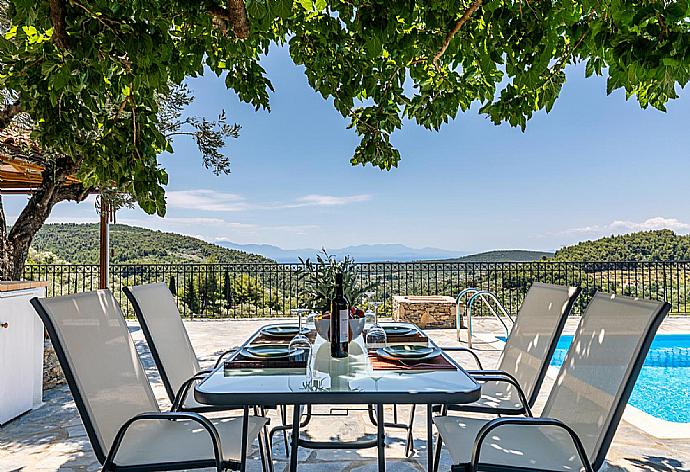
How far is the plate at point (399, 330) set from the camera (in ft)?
10.8

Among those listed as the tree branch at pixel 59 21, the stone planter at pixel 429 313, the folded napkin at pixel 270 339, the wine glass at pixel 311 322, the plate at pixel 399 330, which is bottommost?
the stone planter at pixel 429 313

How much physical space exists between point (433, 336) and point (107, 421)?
6.24 meters

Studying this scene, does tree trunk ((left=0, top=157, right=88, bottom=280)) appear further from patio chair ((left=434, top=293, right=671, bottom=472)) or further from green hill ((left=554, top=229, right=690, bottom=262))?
green hill ((left=554, top=229, right=690, bottom=262))

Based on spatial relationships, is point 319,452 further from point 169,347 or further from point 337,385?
point 337,385

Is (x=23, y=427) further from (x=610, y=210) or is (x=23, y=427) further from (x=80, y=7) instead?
(x=610, y=210)

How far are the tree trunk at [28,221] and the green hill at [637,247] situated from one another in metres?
12.6

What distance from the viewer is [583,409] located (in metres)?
2.18

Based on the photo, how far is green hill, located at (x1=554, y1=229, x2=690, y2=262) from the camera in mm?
15094

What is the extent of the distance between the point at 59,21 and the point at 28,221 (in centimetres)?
346

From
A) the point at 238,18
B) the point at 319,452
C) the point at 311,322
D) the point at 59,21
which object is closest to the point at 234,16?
the point at 238,18

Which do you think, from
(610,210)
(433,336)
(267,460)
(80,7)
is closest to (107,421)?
(267,460)

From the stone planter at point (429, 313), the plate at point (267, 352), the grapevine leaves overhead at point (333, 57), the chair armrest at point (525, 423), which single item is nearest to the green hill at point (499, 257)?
the stone planter at point (429, 313)

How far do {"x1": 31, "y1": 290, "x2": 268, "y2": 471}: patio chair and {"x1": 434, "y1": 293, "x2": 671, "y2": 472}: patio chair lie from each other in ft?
2.91

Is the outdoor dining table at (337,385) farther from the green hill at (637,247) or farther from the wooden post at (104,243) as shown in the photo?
the green hill at (637,247)
